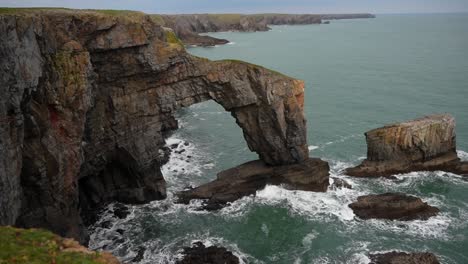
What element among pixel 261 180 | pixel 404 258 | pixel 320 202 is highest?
pixel 261 180

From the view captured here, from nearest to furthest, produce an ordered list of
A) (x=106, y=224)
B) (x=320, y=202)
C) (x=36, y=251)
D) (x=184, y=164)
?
(x=36, y=251) < (x=106, y=224) < (x=320, y=202) < (x=184, y=164)

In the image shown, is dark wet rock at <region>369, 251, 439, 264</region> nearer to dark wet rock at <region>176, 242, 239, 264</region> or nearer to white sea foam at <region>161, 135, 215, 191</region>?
dark wet rock at <region>176, 242, 239, 264</region>

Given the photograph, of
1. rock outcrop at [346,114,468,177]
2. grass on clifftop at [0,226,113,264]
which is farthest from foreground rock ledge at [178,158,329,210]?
grass on clifftop at [0,226,113,264]

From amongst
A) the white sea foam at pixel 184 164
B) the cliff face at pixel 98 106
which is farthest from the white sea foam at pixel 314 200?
the white sea foam at pixel 184 164

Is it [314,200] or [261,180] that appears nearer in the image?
[314,200]

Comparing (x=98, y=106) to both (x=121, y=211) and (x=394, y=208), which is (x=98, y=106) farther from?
(x=394, y=208)

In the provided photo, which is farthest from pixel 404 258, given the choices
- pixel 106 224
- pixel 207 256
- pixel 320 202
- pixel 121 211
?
pixel 106 224

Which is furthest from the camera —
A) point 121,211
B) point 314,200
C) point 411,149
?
point 411,149

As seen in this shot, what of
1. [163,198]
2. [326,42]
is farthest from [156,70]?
[326,42]
